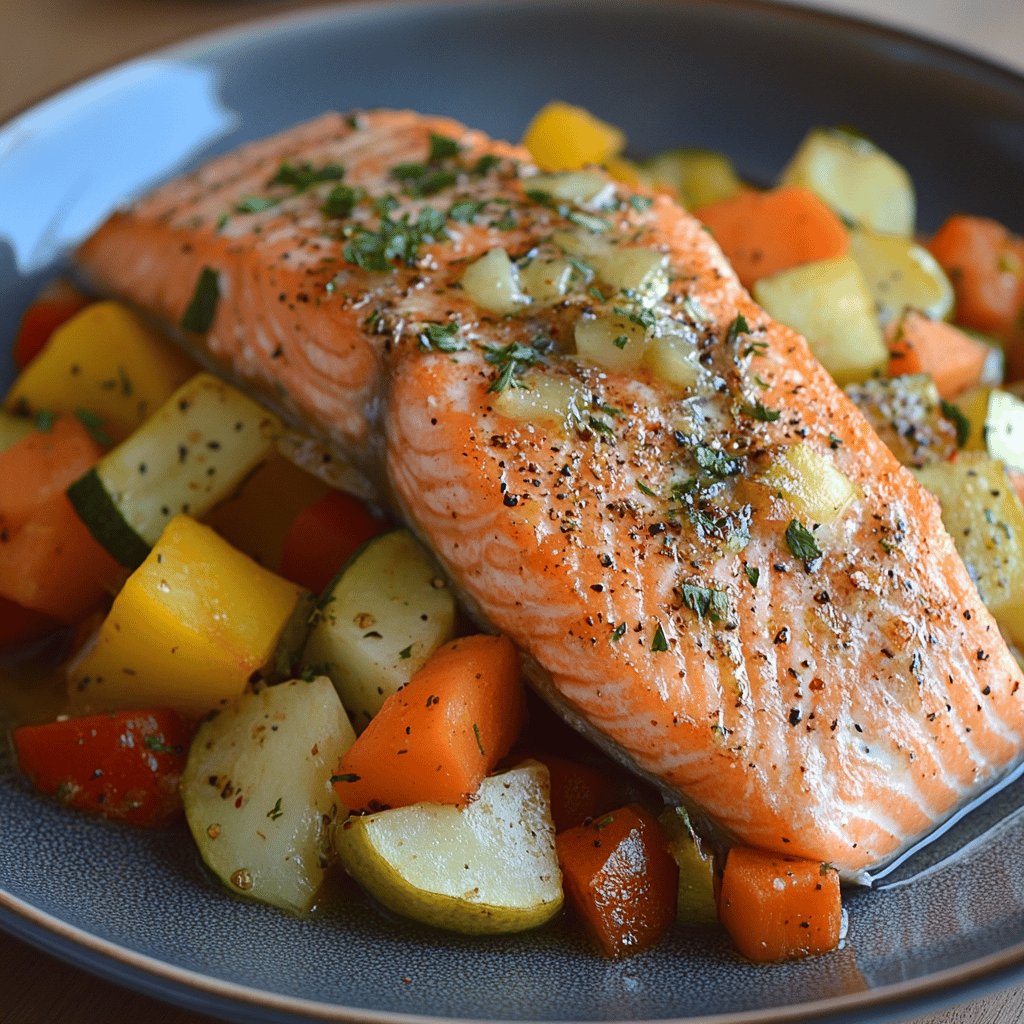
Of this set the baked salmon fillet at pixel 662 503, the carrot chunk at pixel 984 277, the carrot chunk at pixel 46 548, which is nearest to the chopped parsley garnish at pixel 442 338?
the baked salmon fillet at pixel 662 503

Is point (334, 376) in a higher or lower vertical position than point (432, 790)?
higher

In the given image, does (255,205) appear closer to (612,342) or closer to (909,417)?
(612,342)

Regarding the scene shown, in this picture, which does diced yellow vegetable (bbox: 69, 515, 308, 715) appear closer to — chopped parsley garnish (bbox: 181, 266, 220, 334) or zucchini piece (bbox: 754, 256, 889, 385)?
chopped parsley garnish (bbox: 181, 266, 220, 334)

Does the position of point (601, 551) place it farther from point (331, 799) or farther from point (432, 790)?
point (331, 799)

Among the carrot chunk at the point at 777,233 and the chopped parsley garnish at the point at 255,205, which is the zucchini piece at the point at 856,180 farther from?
the chopped parsley garnish at the point at 255,205

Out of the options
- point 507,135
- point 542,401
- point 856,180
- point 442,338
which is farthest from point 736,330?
point 507,135

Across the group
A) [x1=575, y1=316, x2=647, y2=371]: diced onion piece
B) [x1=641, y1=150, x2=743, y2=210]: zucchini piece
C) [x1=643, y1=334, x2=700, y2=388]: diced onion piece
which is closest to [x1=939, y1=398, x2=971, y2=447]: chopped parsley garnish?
[x1=643, y1=334, x2=700, y2=388]: diced onion piece

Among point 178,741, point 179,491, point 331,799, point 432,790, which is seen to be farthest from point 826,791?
point 179,491
